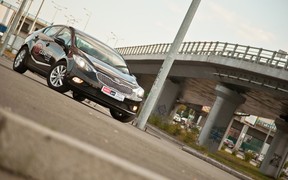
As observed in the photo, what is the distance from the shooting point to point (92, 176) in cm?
221

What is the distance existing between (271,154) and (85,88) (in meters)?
33.1

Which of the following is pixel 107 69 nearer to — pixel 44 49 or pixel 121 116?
pixel 121 116

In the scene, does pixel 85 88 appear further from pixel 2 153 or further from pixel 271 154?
pixel 271 154

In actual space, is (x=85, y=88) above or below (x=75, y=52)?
below

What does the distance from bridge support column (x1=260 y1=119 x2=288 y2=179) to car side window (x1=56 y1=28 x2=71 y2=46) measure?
31.4 metres

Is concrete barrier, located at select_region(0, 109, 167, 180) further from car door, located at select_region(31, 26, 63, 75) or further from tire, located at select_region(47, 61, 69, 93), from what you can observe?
car door, located at select_region(31, 26, 63, 75)

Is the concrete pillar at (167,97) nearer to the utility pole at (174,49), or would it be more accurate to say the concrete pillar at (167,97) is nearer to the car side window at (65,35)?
the utility pole at (174,49)

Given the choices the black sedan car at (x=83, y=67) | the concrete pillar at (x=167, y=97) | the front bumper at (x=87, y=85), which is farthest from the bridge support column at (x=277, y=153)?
the front bumper at (x=87, y=85)

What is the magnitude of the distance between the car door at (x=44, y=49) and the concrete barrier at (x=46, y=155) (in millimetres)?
7923

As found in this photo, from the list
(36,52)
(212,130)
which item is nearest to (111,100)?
(36,52)

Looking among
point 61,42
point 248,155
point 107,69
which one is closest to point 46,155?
point 107,69

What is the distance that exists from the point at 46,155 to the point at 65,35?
8509 mm

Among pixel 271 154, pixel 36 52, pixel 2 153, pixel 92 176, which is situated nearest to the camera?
pixel 2 153

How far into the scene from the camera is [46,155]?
6.86 feet
